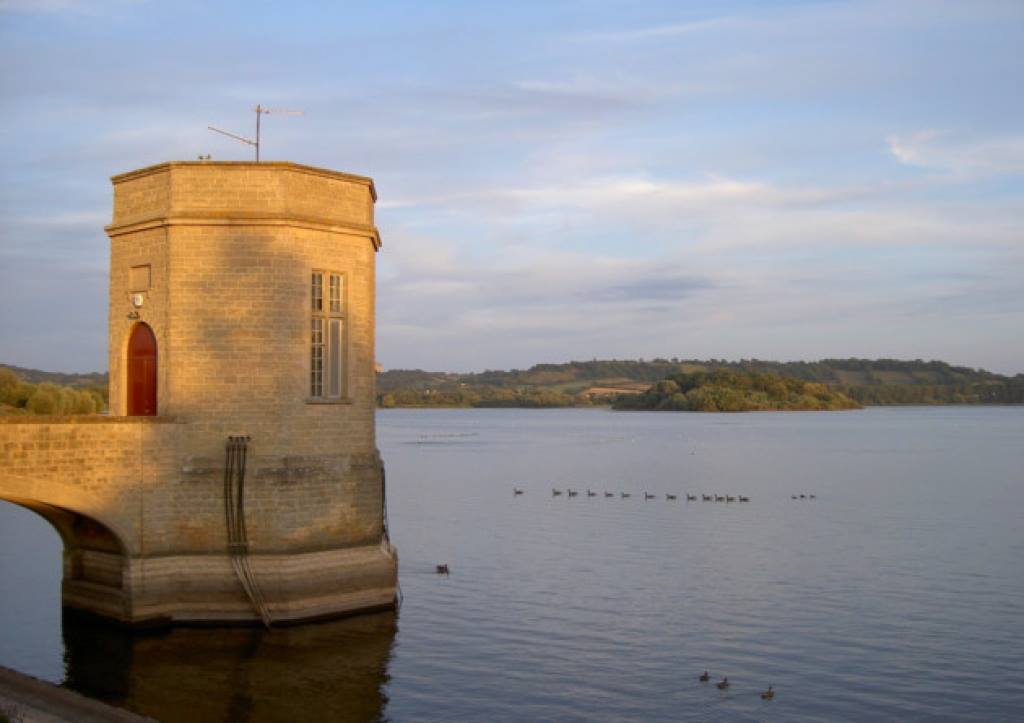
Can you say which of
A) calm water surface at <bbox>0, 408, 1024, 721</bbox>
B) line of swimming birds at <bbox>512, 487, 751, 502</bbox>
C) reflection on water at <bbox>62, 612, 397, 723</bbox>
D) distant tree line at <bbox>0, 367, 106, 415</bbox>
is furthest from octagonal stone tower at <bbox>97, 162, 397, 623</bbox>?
distant tree line at <bbox>0, 367, 106, 415</bbox>

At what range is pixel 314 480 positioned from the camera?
67.3 ft

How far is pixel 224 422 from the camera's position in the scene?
20078mm

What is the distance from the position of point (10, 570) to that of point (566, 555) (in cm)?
Answer: 1638

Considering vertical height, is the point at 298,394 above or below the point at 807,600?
above

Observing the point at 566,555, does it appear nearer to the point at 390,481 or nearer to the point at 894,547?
the point at 894,547

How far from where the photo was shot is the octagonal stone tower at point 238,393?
19.8 metres

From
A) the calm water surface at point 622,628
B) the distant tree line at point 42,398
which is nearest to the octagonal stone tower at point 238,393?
the calm water surface at point 622,628

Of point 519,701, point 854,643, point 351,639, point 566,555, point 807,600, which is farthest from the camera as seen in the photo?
point 566,555

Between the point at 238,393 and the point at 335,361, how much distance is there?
7.05 ft

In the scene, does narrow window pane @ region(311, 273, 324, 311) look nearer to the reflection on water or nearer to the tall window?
the tall window

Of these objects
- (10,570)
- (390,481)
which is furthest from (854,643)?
(390,481)

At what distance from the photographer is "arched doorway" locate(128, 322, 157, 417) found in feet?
68.3

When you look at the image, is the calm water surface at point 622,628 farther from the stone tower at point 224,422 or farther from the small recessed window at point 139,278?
the small recessed window at point 139,278

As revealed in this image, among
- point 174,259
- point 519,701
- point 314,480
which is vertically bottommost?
point 519,701
